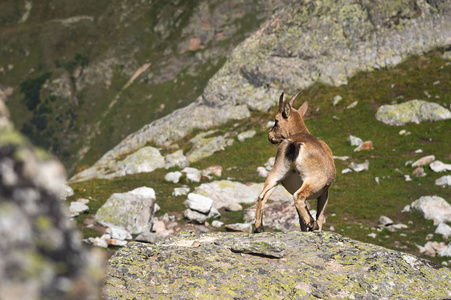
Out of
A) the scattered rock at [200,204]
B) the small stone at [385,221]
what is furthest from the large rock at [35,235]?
the small stone at [385,221]

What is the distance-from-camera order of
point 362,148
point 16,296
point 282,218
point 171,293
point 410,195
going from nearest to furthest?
point 16,296 → point 171,293 → point 282,218 → point 410,195 → point 362,148

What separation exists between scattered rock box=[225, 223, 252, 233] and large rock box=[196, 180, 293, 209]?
492cm

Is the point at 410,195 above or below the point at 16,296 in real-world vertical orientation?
below

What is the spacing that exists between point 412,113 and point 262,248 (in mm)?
39242

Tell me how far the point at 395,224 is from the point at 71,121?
172 metres

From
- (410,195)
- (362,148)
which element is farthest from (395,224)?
(362,148)

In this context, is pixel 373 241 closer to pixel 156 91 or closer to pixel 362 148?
pixel 362 148

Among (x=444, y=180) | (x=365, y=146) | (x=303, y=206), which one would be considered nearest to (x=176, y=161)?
(x=365, y=146)

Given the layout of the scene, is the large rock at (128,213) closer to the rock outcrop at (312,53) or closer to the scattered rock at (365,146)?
the scattered rock at (365,146)

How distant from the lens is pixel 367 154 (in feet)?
122

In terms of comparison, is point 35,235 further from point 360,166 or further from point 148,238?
point 360,166

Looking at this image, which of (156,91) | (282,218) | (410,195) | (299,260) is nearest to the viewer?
(299,260)

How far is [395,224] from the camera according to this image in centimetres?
2322

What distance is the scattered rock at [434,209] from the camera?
2267 cm
